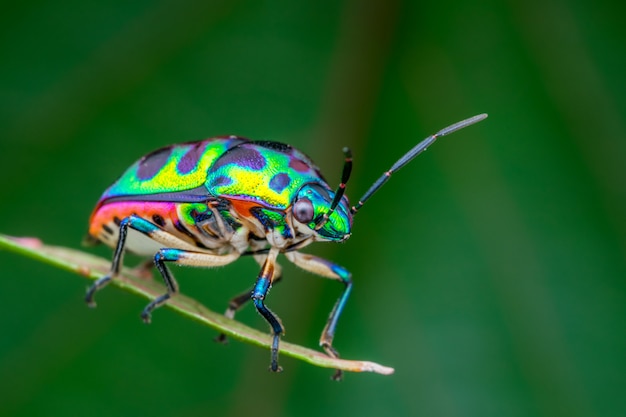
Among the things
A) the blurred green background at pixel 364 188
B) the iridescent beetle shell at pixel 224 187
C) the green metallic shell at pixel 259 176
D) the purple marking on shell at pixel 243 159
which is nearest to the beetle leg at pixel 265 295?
the iridescent beetle shell at pixel 224 187

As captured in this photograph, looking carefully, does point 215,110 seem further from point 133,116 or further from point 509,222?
point 509,222

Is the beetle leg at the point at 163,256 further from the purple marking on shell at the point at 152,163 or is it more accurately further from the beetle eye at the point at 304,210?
the beetle eye at the point at 304,210

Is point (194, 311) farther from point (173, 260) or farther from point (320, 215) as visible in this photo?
point (320, 215)

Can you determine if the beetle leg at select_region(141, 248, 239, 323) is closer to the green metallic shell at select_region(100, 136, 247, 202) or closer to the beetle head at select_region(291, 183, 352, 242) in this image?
the green metallic shell at select_region(100, 136, 247, 202)

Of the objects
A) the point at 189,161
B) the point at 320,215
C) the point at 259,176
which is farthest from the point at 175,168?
the point at 320,215

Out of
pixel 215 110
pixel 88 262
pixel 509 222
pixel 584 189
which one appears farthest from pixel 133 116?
pixel 584 189

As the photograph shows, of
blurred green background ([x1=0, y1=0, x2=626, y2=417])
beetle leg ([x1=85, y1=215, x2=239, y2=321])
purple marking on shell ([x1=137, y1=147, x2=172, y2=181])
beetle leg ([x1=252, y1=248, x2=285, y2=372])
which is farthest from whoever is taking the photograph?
blurred green background ([x1=0, y1=0, x2=626, y2=417])

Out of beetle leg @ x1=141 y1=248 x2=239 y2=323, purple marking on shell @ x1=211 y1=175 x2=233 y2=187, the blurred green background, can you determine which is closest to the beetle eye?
purple marking on shell @ x1=211 y1=175 x2=233 y2=187
